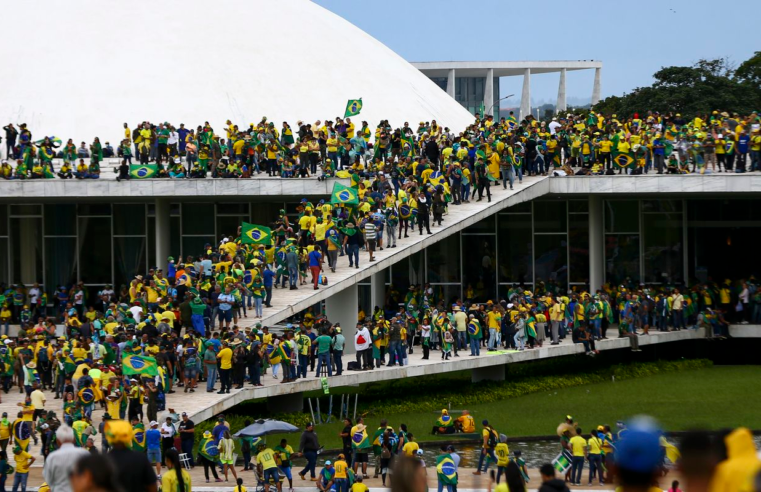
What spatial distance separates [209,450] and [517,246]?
1866cm

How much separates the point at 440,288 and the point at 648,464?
30671mm

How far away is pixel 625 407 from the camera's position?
25531mm

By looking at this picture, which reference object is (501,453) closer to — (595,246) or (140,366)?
(140,366)

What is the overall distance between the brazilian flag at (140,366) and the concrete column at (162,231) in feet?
45.7

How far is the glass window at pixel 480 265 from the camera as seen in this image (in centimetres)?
3584

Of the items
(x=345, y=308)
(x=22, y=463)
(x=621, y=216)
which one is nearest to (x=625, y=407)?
(x=345, y=308)

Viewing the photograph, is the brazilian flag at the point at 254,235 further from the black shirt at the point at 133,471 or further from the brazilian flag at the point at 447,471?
the black shirt at the point at 133,471

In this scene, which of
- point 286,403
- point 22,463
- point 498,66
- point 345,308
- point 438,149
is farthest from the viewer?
point 498,66

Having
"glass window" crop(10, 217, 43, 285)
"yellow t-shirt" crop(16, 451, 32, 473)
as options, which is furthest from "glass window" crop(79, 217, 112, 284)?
"yellow t-shirt" crop(16, 451, 32, 473)

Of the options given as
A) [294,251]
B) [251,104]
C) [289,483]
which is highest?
[251,104]

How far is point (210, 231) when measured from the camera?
1390 inches

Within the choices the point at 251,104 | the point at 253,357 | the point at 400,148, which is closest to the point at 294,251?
the point at 253,357

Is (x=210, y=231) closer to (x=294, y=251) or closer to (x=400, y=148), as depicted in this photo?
(x=400, y=148)

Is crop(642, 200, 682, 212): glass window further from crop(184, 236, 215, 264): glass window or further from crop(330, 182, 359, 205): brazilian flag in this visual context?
crop(184, 236, 215, 264): glass window
